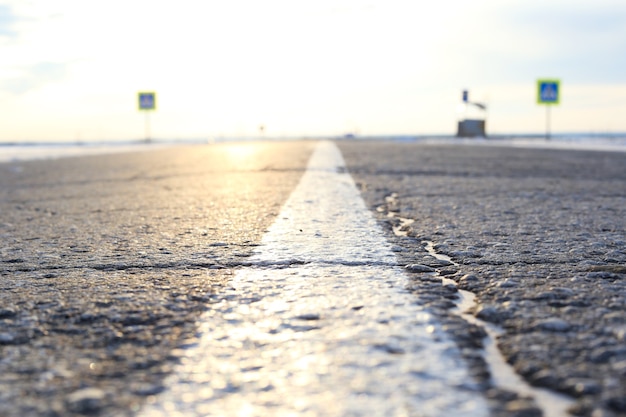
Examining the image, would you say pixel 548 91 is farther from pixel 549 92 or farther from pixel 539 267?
pixel 539 267

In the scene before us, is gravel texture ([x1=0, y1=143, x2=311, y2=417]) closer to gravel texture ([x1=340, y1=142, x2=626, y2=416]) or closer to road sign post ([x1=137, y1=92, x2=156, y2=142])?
gravel texture ([x1=340, y1=142, x2=626, y2=416])

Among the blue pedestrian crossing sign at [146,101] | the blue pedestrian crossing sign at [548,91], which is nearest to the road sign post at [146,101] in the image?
the blue pedestrian crossing sign at [146,101]

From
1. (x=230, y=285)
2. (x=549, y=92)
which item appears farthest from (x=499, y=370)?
(x=549, y=92)

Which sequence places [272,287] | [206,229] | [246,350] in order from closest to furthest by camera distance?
[246,350]
[272,287]
[206,229]

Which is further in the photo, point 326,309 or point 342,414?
point 326,309

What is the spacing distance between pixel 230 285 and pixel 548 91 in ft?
161

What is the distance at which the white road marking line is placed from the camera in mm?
1058

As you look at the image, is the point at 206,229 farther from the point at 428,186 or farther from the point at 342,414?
the point at 428,186

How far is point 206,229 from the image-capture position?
3.30m

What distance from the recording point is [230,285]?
76.2 inches

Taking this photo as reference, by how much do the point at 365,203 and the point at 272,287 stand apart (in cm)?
255

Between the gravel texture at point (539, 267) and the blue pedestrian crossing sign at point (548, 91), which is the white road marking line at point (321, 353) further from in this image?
the blue pedestrian crossing sign at point (548, 91)

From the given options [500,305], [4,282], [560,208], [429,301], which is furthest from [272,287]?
[560,208]

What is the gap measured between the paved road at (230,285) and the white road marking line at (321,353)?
0.04 meters
